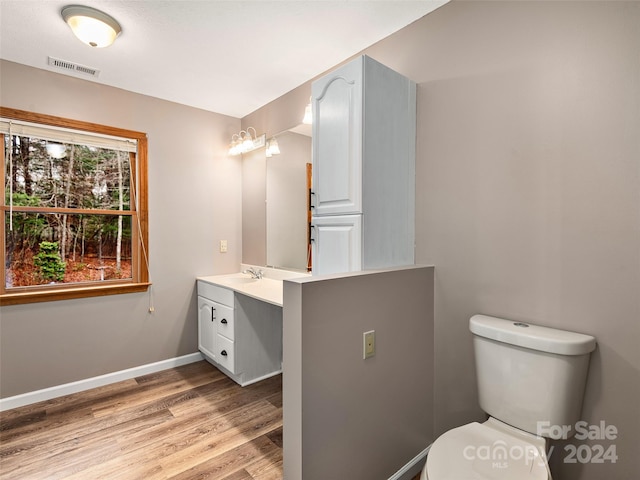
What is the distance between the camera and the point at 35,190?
2441 millimetres

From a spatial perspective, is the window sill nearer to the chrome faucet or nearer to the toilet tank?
the chrome faucet

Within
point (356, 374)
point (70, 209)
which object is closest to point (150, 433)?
point (356, 374)

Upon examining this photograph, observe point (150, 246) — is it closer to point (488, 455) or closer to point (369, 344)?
point (369, 344)

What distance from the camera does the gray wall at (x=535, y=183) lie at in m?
1.22

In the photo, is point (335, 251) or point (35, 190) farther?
point (35, 190)

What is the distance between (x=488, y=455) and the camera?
120 cm

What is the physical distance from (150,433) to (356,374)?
56.7 inches

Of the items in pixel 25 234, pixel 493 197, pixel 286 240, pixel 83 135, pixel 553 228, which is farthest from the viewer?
pixel 286 240

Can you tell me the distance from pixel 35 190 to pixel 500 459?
3.19 meters

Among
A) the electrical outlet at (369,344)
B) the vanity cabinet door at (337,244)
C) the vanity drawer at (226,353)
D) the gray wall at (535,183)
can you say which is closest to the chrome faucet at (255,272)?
the vanity drawer at (226,353)

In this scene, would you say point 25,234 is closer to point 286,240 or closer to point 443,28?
point 286,240

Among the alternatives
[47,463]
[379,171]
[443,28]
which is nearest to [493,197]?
[379,171]

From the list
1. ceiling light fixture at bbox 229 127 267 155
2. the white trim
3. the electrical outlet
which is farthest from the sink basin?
the white trim

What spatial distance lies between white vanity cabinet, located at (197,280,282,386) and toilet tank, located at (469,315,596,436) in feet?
5.61
